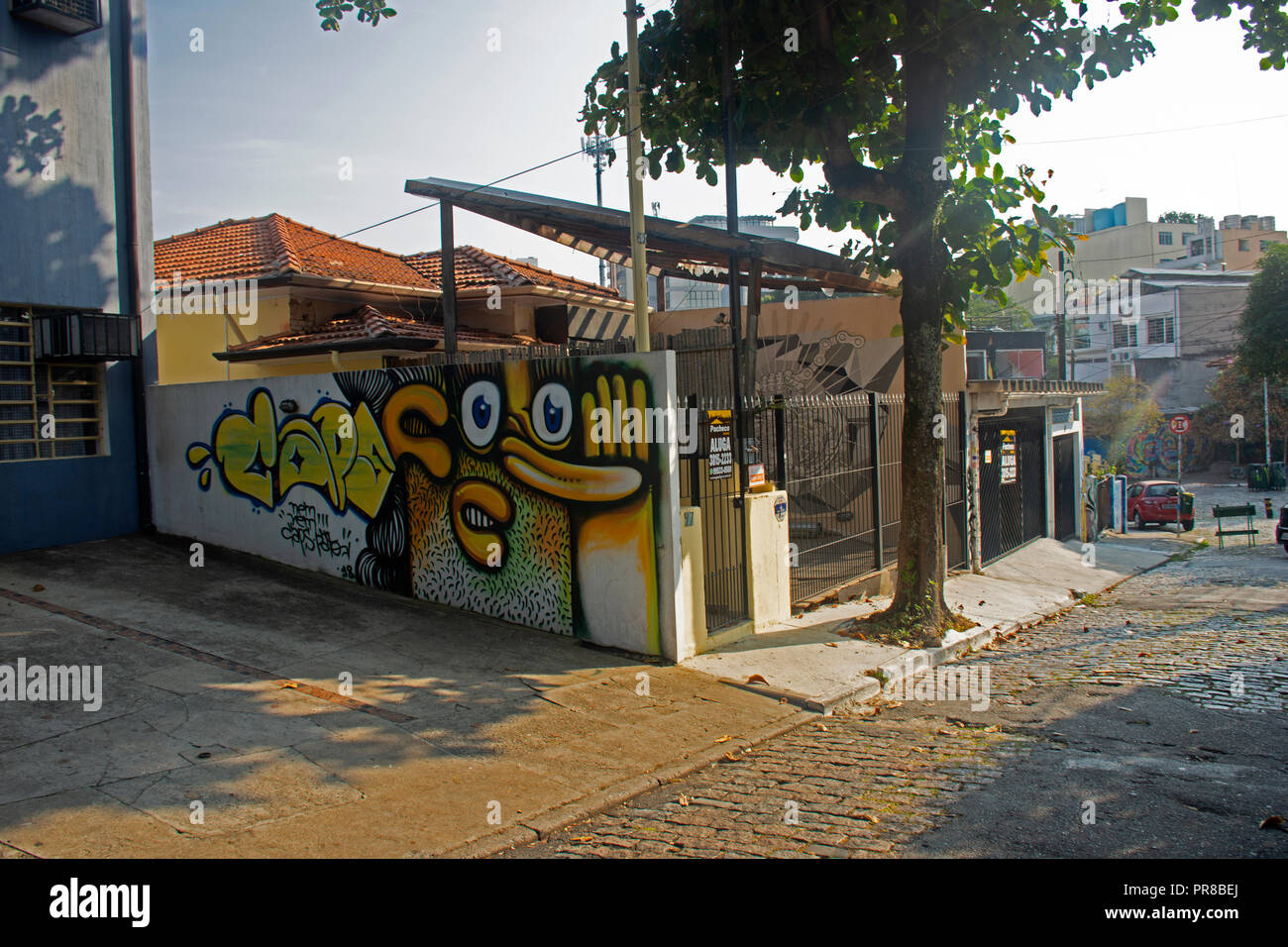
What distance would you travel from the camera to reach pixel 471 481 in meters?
9.65

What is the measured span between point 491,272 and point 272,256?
379cm

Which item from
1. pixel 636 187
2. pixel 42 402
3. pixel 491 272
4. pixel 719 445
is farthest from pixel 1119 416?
pixel 42 402

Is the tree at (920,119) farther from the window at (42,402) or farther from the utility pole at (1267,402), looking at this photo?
the utility pole at (1267,402)

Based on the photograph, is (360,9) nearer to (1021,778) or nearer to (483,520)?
(483,520)

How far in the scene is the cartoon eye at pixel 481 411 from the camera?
9.46 meters

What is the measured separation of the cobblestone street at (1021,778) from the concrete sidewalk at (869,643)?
510 mm

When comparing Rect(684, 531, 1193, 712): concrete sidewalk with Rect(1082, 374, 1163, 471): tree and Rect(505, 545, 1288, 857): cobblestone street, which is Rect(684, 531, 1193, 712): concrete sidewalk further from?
Rect(1082, 374, 1163, 471): tree

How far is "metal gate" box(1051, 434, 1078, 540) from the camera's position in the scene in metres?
20.1

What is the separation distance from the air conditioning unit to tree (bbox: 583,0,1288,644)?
240 inches

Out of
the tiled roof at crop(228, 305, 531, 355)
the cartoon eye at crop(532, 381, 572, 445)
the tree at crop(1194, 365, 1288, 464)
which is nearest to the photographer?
the cartoon eye at crop(532, 381, 572, 445)

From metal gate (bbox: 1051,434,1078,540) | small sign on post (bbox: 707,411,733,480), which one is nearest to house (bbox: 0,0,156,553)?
small sign on post (bbox: 707,411,733,480)
